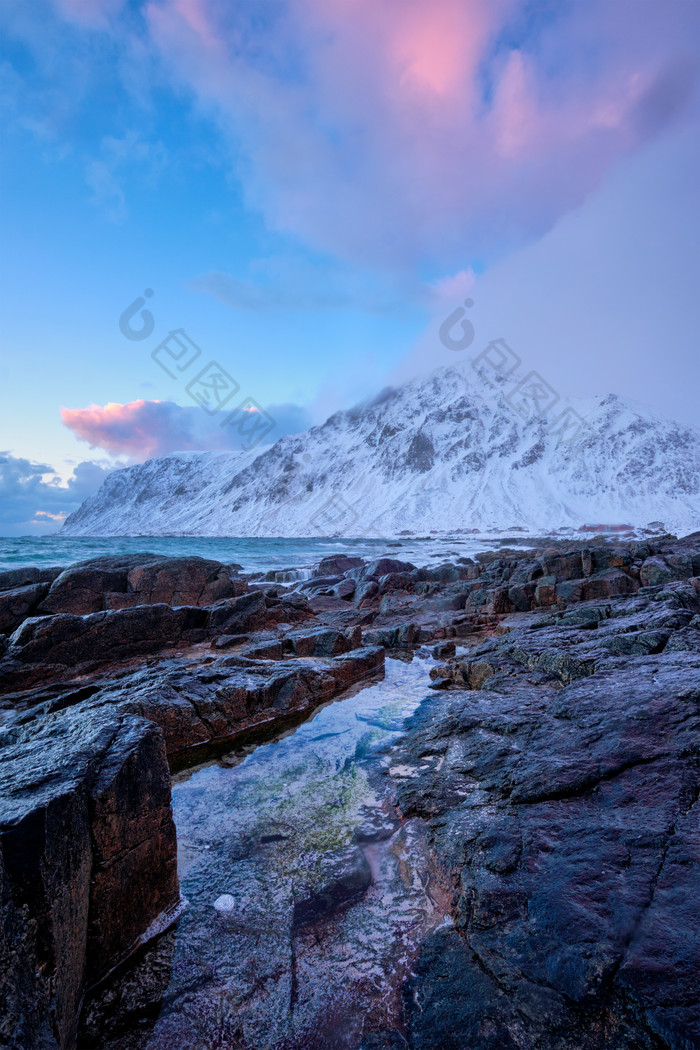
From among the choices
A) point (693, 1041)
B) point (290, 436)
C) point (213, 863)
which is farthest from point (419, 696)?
point (290, 436)

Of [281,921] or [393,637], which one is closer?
[281,921]

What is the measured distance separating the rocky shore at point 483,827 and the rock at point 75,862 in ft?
0.04

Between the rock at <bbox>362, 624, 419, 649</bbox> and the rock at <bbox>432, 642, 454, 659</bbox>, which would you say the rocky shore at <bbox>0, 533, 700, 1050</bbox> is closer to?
the rock at <bbox>432, 642, 454, 659</bbox>

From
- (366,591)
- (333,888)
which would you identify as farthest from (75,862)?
(366,591)

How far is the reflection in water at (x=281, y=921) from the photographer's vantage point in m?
2.50

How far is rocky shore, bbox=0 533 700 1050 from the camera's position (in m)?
2.18

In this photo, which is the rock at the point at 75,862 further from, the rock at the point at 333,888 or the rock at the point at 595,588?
the rock at the point at 595,588

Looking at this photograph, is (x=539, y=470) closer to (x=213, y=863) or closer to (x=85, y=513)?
(x=213, y=863)

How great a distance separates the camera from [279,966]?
2840mm

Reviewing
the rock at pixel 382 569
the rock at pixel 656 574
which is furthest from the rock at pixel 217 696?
the rock at pixel 382 569

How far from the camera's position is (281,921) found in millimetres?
3186

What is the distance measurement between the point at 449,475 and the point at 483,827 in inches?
3815

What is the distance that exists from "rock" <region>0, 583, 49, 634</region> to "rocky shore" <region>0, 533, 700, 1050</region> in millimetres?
4520

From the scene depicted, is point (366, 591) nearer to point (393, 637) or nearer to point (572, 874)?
point (393, 637)
